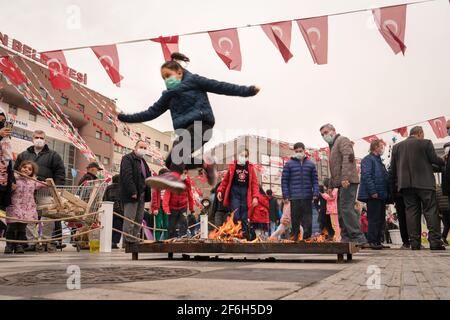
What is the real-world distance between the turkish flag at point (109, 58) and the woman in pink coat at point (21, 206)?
2338 mm

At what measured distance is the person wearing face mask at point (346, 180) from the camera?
604 centimetres

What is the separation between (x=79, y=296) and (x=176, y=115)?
9.04ft

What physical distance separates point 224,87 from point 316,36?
353 centimetres

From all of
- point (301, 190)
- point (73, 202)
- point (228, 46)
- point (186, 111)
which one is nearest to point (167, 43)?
point (228, 46)

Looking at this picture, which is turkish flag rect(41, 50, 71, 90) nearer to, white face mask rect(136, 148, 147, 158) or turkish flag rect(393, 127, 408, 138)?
white face mask rect(136, 148, 147, 158)

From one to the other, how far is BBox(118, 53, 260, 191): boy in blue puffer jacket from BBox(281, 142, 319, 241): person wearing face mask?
117 inches

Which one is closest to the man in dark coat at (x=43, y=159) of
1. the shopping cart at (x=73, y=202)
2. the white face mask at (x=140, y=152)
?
the shopping cart at (x=73, y=202)

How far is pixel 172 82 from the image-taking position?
4164mm

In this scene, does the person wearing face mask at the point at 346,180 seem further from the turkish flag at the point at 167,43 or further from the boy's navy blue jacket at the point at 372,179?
the turkish flag at the point at 167,43

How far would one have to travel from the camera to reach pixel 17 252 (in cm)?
618

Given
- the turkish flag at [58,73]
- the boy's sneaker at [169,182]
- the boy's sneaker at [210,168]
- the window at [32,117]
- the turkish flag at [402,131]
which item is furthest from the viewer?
the window at [32,117]

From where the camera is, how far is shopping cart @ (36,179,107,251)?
7.01 m

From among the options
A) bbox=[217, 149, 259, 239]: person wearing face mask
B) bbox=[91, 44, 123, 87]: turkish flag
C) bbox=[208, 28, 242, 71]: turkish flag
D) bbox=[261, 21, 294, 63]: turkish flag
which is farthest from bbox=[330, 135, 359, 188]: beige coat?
bbox=[91, 44, 123, 87]: turkish flag
